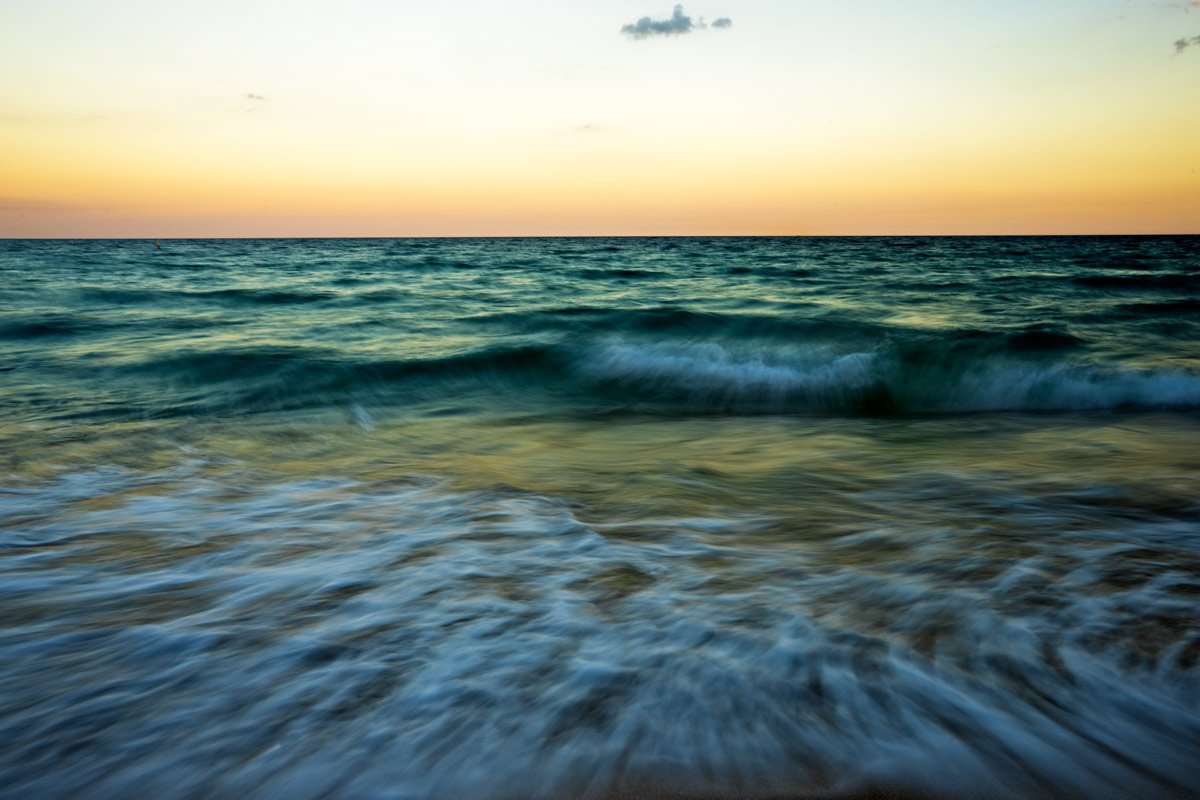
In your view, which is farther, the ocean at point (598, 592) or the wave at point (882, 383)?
the wave at point (882, 383)

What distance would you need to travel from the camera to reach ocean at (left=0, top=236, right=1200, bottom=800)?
177 cm

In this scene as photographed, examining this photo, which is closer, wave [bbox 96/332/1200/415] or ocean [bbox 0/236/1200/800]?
ocean [bbox 0/236/1200/800]

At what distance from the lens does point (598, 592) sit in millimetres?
2699

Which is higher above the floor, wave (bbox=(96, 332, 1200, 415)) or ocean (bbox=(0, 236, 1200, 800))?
A: wave (bbox=(96, 332, 1200, 415))

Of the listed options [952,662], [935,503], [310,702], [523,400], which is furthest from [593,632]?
[523,400]

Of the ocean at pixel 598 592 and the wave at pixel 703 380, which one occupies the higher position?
the wave at pixel 703 380

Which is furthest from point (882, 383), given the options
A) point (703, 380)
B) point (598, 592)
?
point (598, 592)

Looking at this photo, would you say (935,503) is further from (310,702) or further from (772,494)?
(310,702)

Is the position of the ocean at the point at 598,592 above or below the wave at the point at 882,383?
below

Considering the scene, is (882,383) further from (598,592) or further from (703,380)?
(598,592)

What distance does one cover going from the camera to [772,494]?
4.12 m

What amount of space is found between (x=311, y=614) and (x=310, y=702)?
1.93 ft

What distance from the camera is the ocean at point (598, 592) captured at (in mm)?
1772

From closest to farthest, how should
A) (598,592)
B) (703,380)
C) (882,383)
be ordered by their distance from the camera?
(598,592)
(882,383)
(703,380)
